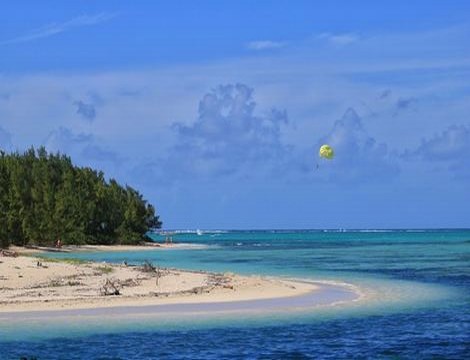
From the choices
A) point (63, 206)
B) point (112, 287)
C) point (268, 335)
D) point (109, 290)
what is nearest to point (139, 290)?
point (112, 287)

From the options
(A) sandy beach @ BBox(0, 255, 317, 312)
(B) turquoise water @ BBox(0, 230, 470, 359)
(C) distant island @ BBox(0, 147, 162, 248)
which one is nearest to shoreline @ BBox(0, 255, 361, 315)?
(A) sandy beach @ BBox(0, 255, 317, 312)

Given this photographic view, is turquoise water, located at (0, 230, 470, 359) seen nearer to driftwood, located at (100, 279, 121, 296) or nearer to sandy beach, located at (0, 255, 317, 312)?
sandy beach, located at (0, 255, 317, 312)

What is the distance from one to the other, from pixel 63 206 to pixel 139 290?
7991 cm

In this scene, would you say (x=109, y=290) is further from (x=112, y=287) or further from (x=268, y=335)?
(x=268, y=335)

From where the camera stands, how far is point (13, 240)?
114 metres

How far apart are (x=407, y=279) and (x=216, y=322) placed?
84.3 ft

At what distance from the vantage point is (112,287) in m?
41.4

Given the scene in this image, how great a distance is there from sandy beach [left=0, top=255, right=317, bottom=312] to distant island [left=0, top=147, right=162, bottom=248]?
58.6 m

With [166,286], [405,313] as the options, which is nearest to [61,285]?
[166,286]

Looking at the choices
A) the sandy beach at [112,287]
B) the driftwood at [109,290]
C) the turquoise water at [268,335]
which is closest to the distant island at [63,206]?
the sandy beach at [112,287]

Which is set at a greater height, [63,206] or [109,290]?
[63,206]

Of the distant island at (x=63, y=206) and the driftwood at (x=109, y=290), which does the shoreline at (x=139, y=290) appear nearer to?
the driftwood at (x=109, y=290)

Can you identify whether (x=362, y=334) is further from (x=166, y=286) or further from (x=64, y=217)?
(x=64, y=217)

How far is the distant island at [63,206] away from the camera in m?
114
